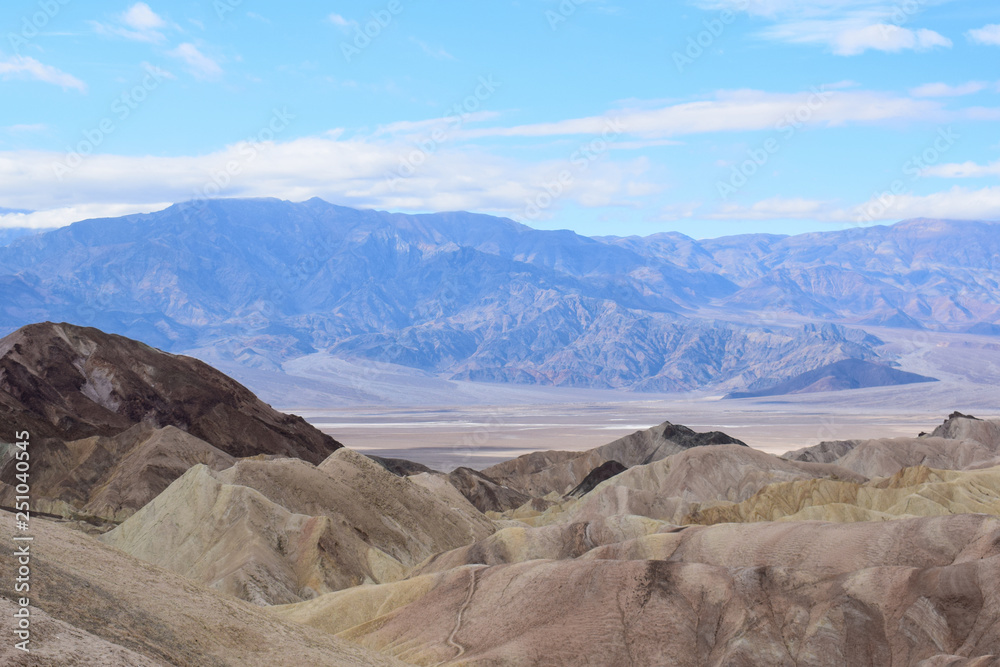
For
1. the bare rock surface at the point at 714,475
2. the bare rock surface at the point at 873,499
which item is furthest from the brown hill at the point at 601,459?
the bare rock surface at the point at 873,499

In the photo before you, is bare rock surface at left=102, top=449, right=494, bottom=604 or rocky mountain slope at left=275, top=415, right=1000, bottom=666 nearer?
rocky mountain slope at left=275, top=415, right=1000, bottom=666

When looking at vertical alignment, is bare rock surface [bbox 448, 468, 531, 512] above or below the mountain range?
below

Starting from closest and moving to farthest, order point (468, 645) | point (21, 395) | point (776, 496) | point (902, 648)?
point (902, 648) < point (468, 645) < point (776, 496) < point (21, 395)

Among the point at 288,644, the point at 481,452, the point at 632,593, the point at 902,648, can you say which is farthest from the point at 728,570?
the point at 481,452

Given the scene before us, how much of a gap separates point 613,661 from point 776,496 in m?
38.6

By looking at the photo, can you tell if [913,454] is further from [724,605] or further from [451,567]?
[724,605]

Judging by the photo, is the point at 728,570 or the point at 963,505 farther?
the point at 963,505

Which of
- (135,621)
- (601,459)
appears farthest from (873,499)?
(135,621)

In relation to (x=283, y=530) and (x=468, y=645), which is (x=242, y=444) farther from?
(x=468, y=645)

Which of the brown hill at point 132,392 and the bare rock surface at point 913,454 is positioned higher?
the brown hill at point 132,392

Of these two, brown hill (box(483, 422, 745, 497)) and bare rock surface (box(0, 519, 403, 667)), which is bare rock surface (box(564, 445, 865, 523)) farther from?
bare rock surface (box(0, 519, 403, 667))

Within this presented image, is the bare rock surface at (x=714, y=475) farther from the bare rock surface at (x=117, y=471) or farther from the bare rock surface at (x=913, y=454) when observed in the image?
the bare rock surface at (x=117, y=471)

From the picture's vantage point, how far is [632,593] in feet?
112

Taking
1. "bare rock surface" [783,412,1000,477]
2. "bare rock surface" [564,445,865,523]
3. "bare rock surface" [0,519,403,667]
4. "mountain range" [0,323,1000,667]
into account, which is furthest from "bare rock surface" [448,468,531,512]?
"bare rock surface" [0,519,403,667]
